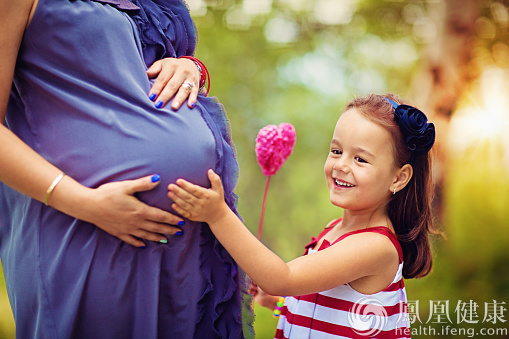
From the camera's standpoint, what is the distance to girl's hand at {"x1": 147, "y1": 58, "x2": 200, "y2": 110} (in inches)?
49.5

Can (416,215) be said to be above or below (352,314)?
above

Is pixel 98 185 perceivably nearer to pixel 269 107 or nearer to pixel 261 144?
pixel 261 144

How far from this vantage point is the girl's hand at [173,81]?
1257mm

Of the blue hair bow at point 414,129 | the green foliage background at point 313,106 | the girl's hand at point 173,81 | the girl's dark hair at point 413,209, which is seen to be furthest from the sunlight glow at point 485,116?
the girl's hand at point 173,81

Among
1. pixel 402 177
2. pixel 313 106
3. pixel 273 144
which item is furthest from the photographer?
pixel 313 106

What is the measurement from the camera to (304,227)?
5.87m

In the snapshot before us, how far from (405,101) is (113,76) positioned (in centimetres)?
106

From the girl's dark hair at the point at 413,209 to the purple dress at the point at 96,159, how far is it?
2.01ft

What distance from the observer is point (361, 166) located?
1504 millimetres

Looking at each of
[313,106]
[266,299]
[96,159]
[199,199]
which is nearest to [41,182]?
[96,159]

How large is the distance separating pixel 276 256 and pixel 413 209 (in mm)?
601

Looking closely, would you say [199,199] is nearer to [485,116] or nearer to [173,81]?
[173,81]

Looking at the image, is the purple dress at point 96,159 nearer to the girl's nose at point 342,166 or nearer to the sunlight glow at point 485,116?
the girl's nose at point 342,166

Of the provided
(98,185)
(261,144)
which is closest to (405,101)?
(261,144)
